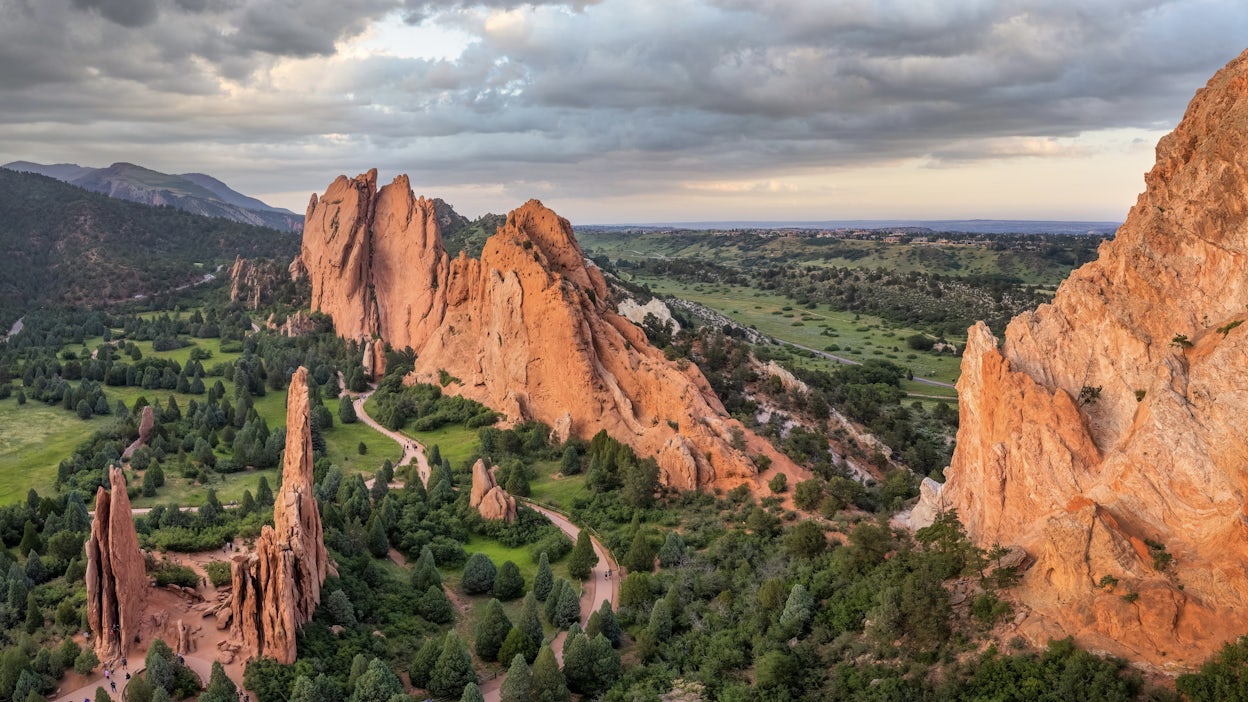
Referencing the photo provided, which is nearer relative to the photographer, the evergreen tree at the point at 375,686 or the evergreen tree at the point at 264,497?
the evergreen tree at the point at 375,686

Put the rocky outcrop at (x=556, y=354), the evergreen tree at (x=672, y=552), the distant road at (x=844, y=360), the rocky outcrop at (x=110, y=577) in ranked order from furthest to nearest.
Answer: the distant road at (x=844, y=360) → the rocky outcrop at (x=556, y=354) → the evergreen tree at (x=672, y=552) → the rocky outcrop at (x=110, y=577)

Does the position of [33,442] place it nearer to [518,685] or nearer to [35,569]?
[35,569]

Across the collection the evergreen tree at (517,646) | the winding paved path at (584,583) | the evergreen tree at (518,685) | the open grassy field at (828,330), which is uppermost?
the open grassy field at (828,330)

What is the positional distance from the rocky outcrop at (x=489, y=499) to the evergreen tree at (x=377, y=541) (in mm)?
7388

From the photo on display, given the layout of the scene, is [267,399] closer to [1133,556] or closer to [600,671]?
[600,671]

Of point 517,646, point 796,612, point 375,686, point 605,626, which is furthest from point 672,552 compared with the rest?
point 375,686

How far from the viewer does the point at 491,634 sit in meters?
38.9

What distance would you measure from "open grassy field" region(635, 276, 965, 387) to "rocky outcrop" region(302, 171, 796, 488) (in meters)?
39.0

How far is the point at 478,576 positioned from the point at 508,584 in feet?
5.81

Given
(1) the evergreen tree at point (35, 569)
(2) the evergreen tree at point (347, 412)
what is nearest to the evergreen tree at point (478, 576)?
(1) the evergreen tree at point (35, 569)

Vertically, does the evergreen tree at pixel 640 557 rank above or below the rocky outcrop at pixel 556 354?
below

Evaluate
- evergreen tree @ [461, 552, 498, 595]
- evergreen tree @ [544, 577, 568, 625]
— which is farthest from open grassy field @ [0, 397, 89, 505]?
evergreen tree @ [544, 577, 568, 625]

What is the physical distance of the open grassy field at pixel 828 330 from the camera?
103 metres

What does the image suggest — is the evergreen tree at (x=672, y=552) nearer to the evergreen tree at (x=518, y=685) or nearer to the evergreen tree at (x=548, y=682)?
the evergreen tree at (x=548, y=682)
